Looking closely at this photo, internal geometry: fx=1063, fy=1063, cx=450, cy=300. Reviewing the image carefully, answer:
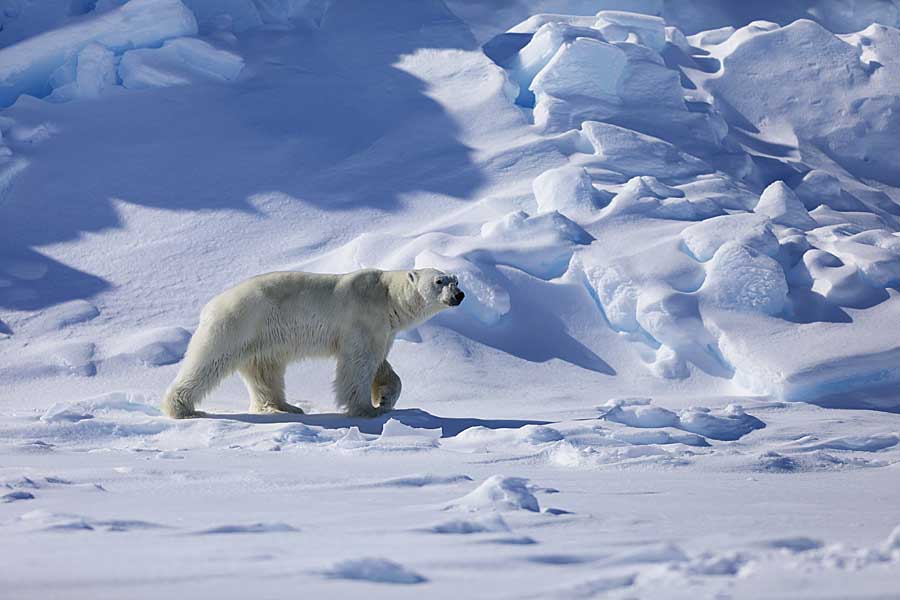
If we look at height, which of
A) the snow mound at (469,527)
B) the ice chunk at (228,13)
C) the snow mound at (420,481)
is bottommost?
the ice chunk at (228,13)

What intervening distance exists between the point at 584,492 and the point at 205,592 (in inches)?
79.3

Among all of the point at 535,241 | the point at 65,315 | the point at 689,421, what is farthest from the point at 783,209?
the point at 65,315

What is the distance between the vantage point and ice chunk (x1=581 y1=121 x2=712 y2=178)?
491 inches

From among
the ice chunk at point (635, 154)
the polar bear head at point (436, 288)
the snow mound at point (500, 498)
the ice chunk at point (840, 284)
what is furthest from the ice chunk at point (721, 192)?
the snow mound at point (500, 498)

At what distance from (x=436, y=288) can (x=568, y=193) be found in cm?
444

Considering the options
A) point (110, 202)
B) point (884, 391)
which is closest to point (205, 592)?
point (884, 391)

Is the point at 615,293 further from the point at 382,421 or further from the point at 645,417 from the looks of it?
the point at 382,421

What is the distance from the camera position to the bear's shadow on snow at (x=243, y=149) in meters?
11.6

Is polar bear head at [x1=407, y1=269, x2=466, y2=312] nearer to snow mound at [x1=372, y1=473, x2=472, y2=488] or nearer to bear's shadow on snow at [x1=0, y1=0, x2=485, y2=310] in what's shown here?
Answer: snow mound at [x1=372, y1=473, x2=472, y2=488]

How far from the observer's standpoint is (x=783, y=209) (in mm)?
11727

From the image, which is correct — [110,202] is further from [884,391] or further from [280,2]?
[884,391]

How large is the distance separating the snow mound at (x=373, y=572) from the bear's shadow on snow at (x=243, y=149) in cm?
815

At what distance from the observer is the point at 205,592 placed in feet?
8.25

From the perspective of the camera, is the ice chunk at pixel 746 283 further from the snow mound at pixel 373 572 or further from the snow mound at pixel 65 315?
the snow mound at pixel 373 572
